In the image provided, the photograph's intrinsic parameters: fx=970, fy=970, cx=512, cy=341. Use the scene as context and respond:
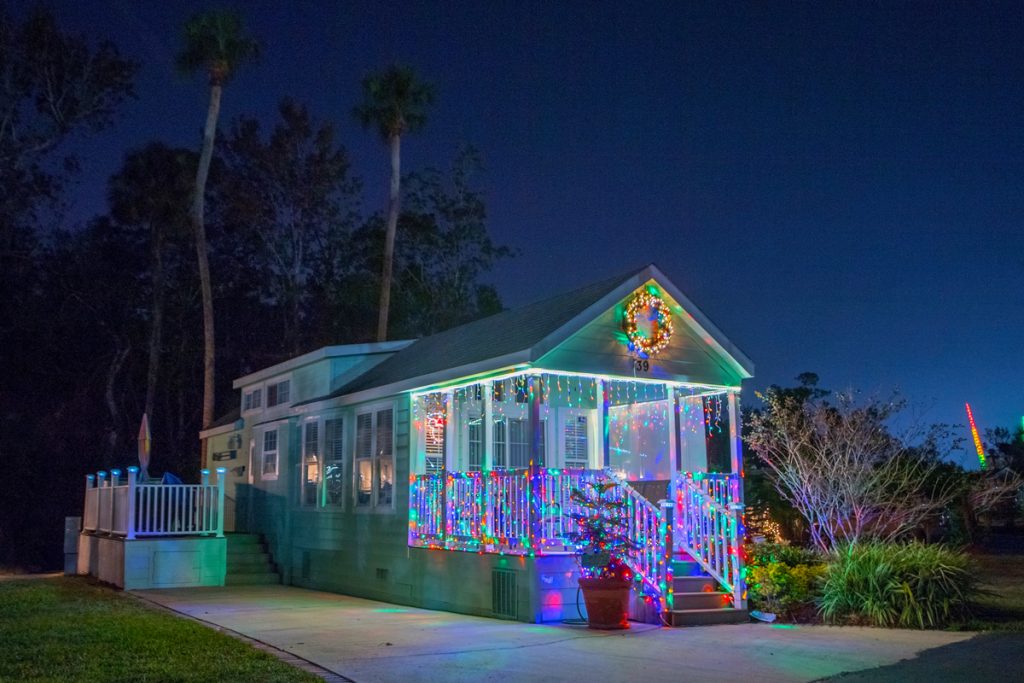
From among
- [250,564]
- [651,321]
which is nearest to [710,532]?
[651,321]

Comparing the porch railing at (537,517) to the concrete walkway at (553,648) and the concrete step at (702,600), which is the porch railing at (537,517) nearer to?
the concrete step at (702,600)

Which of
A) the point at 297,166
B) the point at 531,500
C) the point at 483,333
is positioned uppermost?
the point at 297,166

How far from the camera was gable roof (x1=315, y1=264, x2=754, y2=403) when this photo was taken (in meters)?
12.0

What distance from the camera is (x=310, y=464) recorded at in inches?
698

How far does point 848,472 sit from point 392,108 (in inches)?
760

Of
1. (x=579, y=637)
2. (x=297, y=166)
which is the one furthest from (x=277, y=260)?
(x=579, y=637)

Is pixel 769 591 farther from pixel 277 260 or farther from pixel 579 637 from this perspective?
pixel 277 260

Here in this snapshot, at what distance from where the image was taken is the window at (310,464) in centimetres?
1739

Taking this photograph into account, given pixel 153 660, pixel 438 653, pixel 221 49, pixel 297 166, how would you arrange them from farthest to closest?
1. pixel 297 166
2. pixel 221 49
3. pixel 438 653
4. pixel 153 660

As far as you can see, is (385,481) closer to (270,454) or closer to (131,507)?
(131,507)

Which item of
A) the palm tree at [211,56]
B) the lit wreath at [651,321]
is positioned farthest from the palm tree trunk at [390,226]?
the lit wreath at [651,321]

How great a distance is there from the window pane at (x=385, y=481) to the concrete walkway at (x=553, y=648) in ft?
8.01

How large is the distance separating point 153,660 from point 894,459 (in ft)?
42.0

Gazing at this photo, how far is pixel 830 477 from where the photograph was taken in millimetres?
14883
